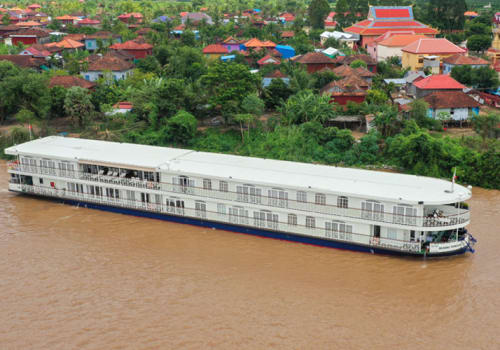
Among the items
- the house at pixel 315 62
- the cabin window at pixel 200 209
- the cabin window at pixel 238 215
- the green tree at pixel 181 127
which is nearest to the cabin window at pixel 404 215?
the cabin window at pixel 238 215

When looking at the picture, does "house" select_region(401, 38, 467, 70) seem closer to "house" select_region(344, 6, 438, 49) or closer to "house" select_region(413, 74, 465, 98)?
"house" select_region(413, 74, 465, 98)

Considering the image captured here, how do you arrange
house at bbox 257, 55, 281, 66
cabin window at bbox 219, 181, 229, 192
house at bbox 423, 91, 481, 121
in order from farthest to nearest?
house at bbox 257, 55, 281, 66
house at bbox 423, 91, 481, 121
cabin window at bbox 219, 181, 229, 192

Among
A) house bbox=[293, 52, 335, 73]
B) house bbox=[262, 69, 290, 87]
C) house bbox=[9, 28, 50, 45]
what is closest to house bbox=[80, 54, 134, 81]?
house bbox=[262, 69, 290, 87]

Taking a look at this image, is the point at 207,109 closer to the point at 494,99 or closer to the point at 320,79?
the point at 320,79

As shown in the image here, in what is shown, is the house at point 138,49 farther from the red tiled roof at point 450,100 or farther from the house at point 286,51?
the red tiled roof at point 450,100

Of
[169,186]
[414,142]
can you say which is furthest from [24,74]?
[414,142]
